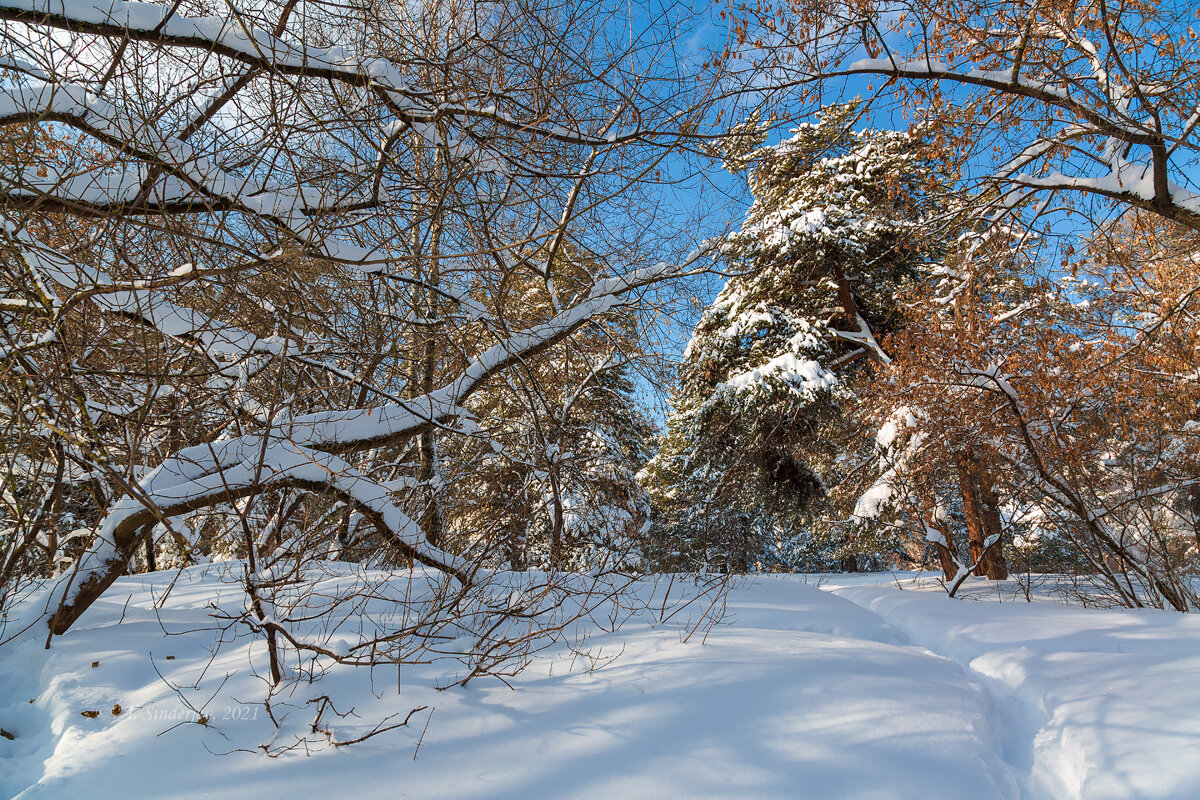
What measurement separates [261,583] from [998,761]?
317cm

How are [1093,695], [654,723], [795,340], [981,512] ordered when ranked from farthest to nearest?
[795,340], [981,512], [1093,695], [654,723]

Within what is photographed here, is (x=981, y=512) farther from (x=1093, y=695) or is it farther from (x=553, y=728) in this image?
(x=553, y=728)

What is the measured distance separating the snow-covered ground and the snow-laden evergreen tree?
7547 mm

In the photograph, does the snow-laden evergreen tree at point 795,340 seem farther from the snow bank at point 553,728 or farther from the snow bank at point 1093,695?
the snow bank at point 553,728

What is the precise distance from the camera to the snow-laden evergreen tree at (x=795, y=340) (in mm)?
11273

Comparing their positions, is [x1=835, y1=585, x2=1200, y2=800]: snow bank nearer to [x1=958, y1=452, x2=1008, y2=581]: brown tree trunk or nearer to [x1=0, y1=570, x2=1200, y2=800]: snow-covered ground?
[x1=0, y1=570, x2=1200, y2=800]: snow-covered ground

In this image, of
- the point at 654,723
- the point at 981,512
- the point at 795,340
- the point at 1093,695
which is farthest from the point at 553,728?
the point at 981,512

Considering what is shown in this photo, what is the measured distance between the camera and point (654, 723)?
7.90ft

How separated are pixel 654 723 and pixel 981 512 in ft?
33.5

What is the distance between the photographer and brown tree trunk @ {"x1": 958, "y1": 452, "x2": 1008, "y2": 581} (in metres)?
8.68

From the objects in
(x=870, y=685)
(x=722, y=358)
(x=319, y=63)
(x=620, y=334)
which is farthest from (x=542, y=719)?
(x=722, y=358)

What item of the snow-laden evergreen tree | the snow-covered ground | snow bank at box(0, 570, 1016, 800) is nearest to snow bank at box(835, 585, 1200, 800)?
the snow-covered ground

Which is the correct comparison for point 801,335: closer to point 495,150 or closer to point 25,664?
point 495,150

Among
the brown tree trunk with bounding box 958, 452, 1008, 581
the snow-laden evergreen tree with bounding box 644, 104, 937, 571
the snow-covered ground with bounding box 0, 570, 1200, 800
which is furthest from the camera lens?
the snow-laden evergreen tree with bounding box 644, 104, 937, 571
